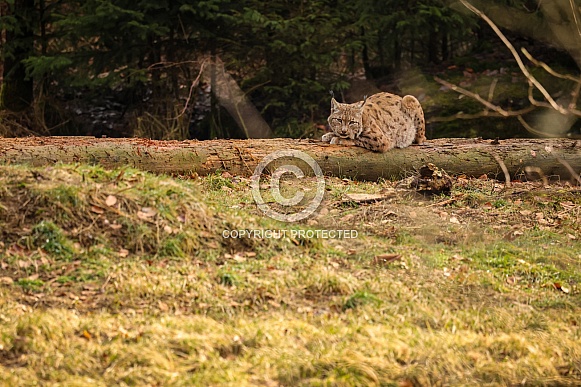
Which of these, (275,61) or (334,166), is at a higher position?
(275,61)

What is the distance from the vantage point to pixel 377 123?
1094cm

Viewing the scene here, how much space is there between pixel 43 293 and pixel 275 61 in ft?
30.5

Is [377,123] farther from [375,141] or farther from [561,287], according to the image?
[561,287]

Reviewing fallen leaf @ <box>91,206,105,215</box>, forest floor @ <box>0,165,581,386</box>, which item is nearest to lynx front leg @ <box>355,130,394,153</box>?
forest floor @ <box>0,165,581,386</box>

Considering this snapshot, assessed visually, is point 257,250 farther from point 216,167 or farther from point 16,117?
point 16,117

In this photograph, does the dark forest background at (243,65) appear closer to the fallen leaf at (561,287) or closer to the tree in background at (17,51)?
the tree in background at (17,51)

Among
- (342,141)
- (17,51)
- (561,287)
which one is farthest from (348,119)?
(17,51)

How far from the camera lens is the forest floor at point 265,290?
16.8 ft

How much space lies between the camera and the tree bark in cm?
1021

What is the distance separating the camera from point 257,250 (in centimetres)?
728

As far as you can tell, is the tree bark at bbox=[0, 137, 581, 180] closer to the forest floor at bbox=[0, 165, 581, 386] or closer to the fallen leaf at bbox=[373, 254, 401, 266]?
the forest floor at bbox=[0, 165, 581, 386]

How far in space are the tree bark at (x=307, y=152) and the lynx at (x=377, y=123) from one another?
0.17 metres

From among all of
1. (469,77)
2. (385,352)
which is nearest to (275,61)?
(469,77)

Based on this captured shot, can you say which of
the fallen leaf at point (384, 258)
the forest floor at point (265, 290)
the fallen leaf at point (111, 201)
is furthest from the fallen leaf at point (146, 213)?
the fallen leaf at point (384, 258)
